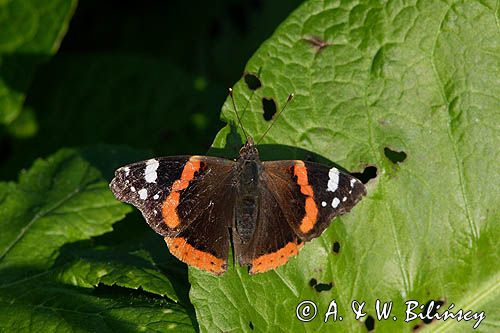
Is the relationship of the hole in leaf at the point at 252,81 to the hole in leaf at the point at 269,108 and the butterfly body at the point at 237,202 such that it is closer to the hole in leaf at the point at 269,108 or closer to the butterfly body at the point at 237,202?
the hole in leaf at the point at 269,108

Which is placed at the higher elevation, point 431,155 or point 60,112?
point 431,155

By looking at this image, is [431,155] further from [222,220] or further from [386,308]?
[222,220]

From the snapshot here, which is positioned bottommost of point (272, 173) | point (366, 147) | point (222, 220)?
point (222, 220)

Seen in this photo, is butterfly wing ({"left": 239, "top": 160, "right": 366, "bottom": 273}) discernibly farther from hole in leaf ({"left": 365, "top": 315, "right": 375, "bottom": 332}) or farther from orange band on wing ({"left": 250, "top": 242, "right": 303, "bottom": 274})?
hole in leaf ({"left": 365, "top": 315, "right": 375, "bottom": 332})

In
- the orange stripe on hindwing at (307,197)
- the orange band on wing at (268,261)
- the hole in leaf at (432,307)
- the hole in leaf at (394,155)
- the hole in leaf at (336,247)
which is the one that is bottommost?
the hole in leaf at (432,307)

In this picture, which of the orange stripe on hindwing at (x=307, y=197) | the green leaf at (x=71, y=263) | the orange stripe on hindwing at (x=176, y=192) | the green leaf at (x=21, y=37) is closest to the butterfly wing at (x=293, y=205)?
the orange stripe on hindwing at (x=307, y=197)

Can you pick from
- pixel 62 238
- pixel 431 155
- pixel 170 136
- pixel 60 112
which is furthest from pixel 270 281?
pixel 60 112

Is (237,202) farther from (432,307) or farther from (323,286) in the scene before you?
(432,307)
